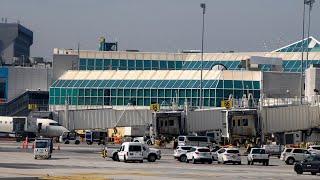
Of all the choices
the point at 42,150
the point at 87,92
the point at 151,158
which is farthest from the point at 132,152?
the point at 87,92

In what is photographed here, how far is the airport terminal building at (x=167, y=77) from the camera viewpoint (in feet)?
468

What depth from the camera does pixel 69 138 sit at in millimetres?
135750

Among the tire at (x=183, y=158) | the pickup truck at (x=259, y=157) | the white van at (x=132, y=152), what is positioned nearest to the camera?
the white van at (x=132, y=152)

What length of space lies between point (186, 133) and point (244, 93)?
22902 mm

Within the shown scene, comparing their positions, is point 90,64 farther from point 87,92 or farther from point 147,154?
point 147,154

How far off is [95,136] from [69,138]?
4203 mm

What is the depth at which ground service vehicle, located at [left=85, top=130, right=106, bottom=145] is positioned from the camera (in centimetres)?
13175

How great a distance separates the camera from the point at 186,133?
12306 cm

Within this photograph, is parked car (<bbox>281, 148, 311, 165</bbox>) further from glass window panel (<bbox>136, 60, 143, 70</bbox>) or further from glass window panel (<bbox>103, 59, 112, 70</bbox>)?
glass window panel (<bbox>103, 59, 112, 70</bbox>)

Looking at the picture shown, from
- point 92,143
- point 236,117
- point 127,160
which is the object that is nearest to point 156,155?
point 127,160

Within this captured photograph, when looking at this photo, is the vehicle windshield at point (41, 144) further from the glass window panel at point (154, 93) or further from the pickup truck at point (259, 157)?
the glass window panel at point (154, 93)

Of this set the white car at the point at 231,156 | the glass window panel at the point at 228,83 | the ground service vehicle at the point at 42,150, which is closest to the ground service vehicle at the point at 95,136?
the glass window panel at the point at 228,83

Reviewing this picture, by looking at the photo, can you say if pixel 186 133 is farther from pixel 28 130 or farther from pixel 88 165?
pixel 88 165

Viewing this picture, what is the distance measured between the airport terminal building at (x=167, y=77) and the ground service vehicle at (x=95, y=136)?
14.7 metres
